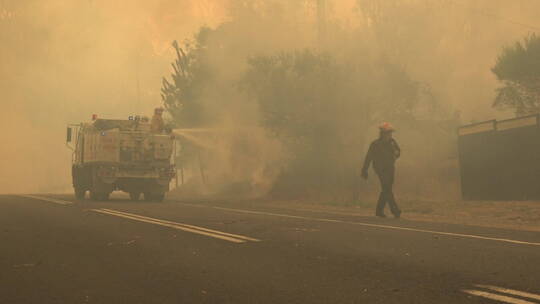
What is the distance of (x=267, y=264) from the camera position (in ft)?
21.4

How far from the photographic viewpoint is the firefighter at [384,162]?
1307cm

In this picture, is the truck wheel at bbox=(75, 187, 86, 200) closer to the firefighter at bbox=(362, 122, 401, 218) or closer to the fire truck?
the fire truck

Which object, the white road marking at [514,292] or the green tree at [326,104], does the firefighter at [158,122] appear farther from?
the white road marking at [514,292]

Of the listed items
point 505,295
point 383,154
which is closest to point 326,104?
point 383,154

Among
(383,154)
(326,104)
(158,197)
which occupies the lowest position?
(158,197)

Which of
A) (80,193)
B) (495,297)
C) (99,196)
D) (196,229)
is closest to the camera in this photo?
(495,297)

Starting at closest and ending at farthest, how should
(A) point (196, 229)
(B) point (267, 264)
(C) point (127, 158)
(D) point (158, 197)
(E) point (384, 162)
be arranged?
(B) point (267, 264)
(A) point (196, 229)
(E) point (384, 162)
(C) point (127, 158)
(D) point (158, 197)

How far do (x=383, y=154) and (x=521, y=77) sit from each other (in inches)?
1033

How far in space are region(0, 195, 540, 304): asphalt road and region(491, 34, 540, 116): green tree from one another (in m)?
27.9

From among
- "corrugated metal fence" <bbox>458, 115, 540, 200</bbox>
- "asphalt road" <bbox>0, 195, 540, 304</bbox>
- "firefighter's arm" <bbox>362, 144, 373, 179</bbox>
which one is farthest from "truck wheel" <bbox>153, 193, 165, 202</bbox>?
"asphalt road" <bbox>0, 195, 540, 304</bbox>

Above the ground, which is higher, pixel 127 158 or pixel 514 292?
pixel 127 158

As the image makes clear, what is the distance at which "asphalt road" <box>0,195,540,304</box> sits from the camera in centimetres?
506

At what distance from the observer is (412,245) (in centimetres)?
786

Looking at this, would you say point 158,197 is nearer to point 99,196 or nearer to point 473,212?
point 99,196
